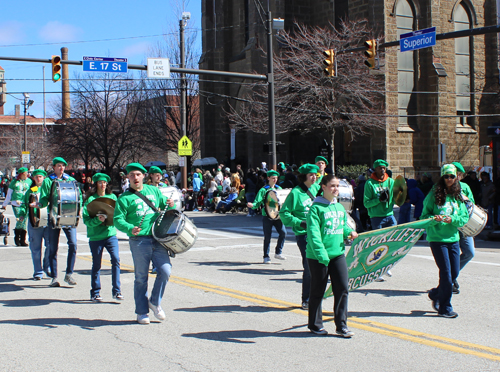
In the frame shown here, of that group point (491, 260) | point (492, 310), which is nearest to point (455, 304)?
point (492, 310)

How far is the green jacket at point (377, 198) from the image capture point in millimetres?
9531

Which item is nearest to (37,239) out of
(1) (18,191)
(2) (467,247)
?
(1) (18,191)

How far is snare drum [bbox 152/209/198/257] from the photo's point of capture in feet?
21.5

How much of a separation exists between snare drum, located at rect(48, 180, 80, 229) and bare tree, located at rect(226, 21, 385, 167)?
65.8 feet

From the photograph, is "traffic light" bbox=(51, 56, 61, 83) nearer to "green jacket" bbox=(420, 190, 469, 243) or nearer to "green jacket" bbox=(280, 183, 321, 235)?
"green jacket" bbox=(280, 183, 321, 235)

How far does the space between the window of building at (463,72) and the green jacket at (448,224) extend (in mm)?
28970

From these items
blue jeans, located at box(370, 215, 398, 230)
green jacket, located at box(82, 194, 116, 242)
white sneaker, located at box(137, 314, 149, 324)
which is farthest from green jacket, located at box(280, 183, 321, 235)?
green jacket, located at box(82, 194, 116, 242)

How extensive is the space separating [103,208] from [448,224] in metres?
4.36

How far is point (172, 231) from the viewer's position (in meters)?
6.57

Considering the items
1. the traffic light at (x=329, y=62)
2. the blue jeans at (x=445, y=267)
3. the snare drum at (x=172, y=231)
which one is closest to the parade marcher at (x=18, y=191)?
the snare drum at (x=172, y=231)

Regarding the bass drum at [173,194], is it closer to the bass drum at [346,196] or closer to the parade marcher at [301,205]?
the parade marcher at [301,205]

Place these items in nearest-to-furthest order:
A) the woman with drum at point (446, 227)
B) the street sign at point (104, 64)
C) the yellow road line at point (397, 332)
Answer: the yellow road line at point (397, 332) → the woman with drum at point (446, 227) → the street sign at point (104, 64)

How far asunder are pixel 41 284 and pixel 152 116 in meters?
35.0

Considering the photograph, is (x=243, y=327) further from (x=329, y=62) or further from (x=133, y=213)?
(x=329, y=62)
